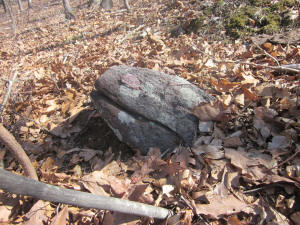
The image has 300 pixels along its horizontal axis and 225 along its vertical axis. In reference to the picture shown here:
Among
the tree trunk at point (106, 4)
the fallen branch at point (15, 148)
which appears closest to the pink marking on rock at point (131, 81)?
the fallen branch at point (15, 148)

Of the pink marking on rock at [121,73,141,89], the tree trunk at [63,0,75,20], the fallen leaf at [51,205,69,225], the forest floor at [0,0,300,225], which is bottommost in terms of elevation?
the fallen leaf at [51,205,69,225]

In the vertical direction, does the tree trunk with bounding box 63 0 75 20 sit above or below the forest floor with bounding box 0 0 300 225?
above

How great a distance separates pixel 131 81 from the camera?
94.3 inches

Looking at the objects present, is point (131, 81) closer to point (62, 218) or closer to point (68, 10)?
point (62, 218)

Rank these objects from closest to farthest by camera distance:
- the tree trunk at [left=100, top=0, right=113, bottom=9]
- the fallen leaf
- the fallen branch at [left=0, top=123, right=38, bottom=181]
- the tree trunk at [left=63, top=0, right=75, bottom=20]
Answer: the fallen branch at [left=0, top=123, right=38, bottom=181], the fallen leaf, the tree trunk at [left=63, top=0, right=75, bottom=20], the tree trunk at [left=100, top=0, right=113, bottom=9]

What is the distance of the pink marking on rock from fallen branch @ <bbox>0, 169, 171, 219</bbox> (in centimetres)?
133

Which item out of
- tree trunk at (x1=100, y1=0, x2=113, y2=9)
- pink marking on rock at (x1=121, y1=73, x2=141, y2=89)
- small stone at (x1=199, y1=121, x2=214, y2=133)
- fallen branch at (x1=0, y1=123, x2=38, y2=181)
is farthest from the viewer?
tree trunk at (x1=100, y1=0, x2=113, y2=9)

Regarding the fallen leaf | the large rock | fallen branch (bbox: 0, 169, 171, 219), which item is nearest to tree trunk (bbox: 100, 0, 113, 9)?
the large rock

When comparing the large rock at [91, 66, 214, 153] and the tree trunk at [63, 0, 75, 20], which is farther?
the tree trunk at [63, 0, 75, 20]

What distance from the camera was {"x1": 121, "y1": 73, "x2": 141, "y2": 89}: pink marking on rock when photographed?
7.78 ft

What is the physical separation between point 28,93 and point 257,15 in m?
4.91

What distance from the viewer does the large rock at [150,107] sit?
2.25m

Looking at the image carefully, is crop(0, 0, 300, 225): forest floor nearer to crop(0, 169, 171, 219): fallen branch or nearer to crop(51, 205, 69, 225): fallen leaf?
crop(51, 205, 69, 225): fallen leaf

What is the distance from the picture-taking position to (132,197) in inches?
75.3
